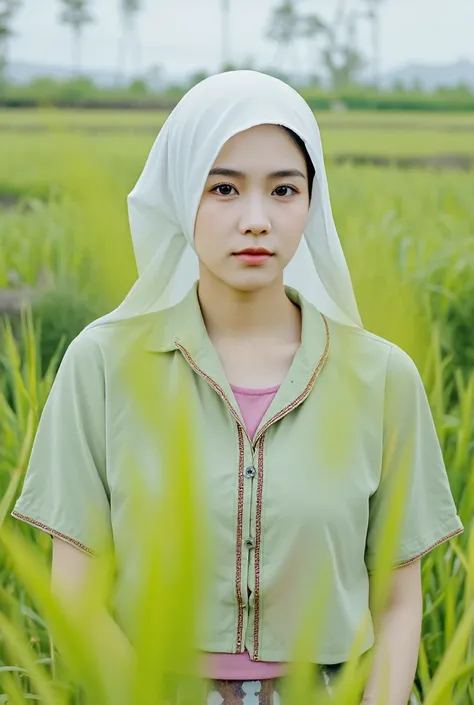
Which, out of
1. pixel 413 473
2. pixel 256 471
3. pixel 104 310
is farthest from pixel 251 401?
pixel 104 310

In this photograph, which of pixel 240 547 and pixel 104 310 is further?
pixel 240 547

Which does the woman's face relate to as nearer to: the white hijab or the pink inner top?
the white hijab

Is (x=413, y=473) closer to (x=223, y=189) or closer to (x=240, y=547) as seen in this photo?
(x=240, y=547)

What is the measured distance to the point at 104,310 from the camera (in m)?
0.37

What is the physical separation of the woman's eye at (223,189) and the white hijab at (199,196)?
0.04 ft

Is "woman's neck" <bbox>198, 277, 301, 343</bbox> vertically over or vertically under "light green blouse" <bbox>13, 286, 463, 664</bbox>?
over

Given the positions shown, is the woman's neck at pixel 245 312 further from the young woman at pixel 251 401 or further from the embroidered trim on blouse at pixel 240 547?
the embroidered trim on blouse at pixel 240 547

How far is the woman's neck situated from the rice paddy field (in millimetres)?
110

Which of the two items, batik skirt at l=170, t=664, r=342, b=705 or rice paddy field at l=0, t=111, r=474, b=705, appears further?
batik skirt at l=170, t=664, r=342, b=705

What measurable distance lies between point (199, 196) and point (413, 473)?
0.32 m

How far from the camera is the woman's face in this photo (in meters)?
0.72

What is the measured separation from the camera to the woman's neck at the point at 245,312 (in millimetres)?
849

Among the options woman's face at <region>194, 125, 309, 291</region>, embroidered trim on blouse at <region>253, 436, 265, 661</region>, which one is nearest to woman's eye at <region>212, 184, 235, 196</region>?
woman's face at <region>194, 125, 309, 291</region>

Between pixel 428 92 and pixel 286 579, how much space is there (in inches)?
855
